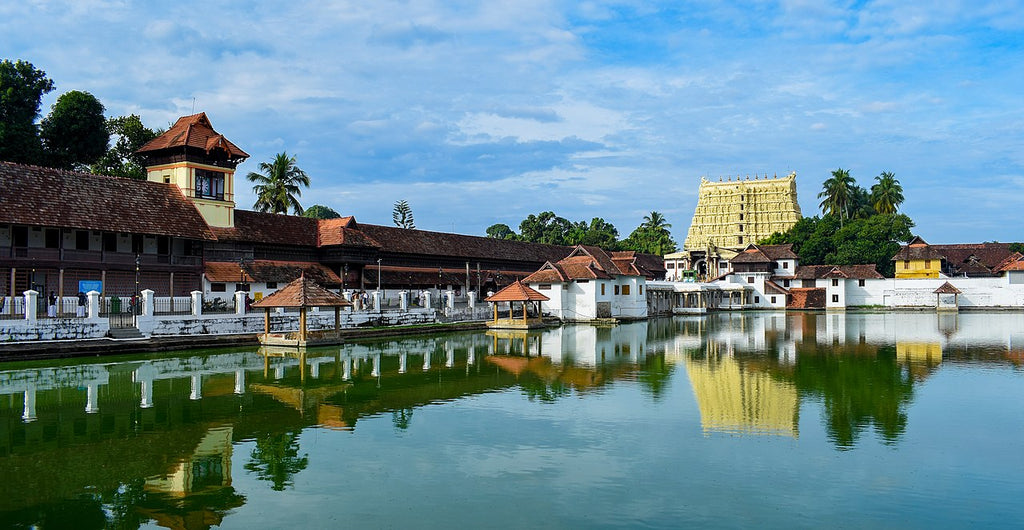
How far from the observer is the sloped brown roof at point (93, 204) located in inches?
926

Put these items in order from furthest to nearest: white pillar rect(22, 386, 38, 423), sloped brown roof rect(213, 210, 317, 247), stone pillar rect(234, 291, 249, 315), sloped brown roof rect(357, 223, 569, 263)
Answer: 1. sloped brown roof rect(357, 223, 569, 263)
2. sloped brown roof rect(213, 210, 317, 247)
3. stone pillar rect(234, 291, 249, 315)
4. white pillar rect(22, 386, 38, 423)

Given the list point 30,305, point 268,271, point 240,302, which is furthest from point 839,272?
point 30,305

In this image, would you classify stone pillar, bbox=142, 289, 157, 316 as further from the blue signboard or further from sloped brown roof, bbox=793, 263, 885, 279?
sloped brown roof, bbox=793, 263, 885, 279

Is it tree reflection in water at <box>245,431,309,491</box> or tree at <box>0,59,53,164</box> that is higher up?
tree at <box>0,59,53,164</box>

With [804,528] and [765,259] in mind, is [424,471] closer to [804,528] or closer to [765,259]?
[804,528]

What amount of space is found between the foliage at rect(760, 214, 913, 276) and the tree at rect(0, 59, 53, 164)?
58093mm

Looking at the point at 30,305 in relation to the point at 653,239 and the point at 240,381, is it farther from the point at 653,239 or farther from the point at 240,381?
the point at 653,239

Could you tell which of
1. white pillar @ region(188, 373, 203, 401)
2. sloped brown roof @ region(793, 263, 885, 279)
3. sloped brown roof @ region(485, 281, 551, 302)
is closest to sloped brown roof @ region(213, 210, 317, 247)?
sloped brown roof @ region(485, 281, 551, 302)

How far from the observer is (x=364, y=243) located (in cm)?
3659

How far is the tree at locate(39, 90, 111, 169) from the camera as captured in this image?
35.4 metres

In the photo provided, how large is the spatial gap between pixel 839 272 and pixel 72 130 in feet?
175

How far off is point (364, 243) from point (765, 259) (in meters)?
37.5

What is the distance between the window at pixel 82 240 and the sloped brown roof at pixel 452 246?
14160mm

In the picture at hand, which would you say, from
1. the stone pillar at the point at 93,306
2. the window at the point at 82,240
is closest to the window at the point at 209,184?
the window at the point at 82,240
